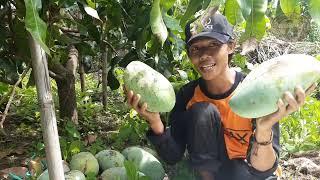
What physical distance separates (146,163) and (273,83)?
1.03 metres

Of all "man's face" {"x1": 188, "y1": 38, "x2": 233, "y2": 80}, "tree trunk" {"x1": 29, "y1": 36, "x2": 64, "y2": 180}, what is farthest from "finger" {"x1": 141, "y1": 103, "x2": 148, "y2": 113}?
"tree trunk" {"x1": 29, "y1": 36, "x2": 64, "y2": 180}

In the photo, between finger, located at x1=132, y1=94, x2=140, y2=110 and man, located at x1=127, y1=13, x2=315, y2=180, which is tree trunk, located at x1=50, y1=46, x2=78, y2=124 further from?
finger, located at x1=132, y1=94, x2=140, y2=110

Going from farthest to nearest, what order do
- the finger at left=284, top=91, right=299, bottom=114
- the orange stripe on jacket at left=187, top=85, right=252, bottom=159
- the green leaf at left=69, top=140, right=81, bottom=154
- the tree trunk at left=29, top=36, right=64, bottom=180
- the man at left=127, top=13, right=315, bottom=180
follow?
1. the green leaf at left=69, top=140, right=81, bottom=154
2. the orange stripe on jacket at left=187, top=85, right=252, bottom=159
3. the man at left=127, top=13, right=315, bottom=180
4. the finger at left=284, top=91, right=299, bottom=114
5. the tree trunk at left=29, top=36, right=64, bottom=180

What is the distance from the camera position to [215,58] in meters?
1.86

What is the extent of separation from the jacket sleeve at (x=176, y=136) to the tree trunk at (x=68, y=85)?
1039 millimetres

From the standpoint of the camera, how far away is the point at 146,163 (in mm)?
2332

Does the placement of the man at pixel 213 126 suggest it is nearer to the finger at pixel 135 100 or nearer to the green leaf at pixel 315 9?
the finger at pixel 135 100

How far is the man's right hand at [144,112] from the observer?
169 centimetres

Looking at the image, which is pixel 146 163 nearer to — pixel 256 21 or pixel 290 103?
pixel 290 103

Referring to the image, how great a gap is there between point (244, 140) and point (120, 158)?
673 millimetres

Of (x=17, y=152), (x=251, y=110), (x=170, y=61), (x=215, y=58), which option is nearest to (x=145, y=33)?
(x=215, y=58)

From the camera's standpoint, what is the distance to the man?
185cm

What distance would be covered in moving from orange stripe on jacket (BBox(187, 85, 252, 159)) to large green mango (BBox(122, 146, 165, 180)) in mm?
399

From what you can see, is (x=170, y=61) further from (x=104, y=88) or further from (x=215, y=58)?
(x=104, y=88)
